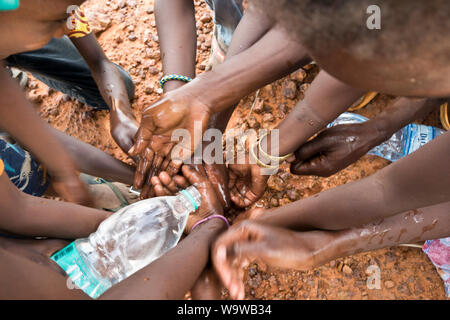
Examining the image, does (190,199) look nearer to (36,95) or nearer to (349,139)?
(349,139)

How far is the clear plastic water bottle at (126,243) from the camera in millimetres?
984

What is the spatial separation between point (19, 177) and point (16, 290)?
906 millimetres

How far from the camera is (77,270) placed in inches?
38.2

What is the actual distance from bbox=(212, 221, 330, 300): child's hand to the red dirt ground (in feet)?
2.16

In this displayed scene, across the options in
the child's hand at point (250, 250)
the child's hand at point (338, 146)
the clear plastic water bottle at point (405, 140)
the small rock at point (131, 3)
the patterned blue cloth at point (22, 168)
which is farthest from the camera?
the small rock at point (131, 3)

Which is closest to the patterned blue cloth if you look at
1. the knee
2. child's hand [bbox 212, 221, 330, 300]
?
the knee

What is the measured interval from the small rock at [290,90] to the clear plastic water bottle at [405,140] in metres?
0.36

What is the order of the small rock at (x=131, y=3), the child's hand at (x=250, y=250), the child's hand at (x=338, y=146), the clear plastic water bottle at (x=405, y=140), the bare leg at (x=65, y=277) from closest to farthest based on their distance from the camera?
the bare leg at (x=65, y=277), the child's hand at (x=250, y=250), the child's hand at (x=338, y=146), the clear plastic water bottle at (x=405, y=140), the small rock at (x=131, y=3)

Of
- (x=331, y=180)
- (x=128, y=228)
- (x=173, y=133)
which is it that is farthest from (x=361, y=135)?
(x=128, y=228)

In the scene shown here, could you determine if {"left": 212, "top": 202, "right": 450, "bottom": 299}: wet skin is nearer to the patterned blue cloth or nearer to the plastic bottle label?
the plastic bottle label

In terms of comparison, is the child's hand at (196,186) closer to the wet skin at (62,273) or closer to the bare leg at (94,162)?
the wet skin at (62,273)

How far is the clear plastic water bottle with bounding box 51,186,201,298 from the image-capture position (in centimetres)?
98

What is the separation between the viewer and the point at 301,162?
58.8 inches

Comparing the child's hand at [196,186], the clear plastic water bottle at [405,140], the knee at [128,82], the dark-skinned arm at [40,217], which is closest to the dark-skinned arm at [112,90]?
the knee at [128,82]
